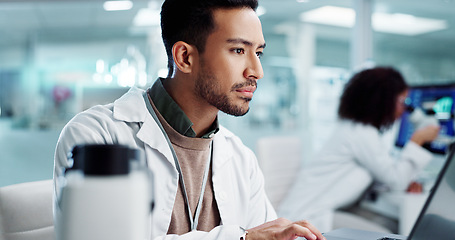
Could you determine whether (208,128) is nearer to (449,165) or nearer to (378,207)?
(449,165)

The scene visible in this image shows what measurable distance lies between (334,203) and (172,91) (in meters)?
1.49

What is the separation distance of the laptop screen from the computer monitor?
1860 millimetres

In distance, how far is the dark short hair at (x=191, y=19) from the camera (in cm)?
121

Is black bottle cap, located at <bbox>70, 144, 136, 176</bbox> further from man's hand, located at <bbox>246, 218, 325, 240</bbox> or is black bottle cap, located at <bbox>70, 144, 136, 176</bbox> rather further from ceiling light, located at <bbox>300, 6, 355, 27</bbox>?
ceiling light, located at <bbox>300, 6, 355, 27</bbox>

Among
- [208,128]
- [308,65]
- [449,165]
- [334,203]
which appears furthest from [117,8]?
[449,165]

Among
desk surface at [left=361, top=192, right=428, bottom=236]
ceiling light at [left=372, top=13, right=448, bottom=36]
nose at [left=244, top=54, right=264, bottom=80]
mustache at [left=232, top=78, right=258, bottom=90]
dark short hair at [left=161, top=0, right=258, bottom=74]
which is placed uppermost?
ceiling light at [left=372, top=13, right=448, bottom=36]

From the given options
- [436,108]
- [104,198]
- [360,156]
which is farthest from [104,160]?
[436,108]

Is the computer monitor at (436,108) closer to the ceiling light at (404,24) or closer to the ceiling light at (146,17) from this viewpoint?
the ceiling light at (404,24)

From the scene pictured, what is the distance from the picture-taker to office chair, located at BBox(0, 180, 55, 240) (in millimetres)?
1122

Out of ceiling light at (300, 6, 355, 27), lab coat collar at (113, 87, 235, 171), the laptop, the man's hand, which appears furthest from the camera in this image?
ceiling light at (300, 6, 355, 27)

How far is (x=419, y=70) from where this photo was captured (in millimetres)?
3441

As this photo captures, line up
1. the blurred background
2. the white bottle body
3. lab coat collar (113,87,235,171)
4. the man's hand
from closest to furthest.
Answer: the white bottle body, the man's hand, lab coat collar (113,87,235,171), the blurred background

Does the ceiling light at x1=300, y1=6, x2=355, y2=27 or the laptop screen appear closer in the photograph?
the laptop screen

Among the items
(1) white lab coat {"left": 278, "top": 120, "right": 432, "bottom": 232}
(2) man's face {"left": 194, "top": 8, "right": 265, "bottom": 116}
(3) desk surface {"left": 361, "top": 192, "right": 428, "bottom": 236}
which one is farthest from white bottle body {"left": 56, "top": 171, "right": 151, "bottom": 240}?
(1) white lab coat {"left": 278, "top": 120, "right": 432, "bottom": 232}
